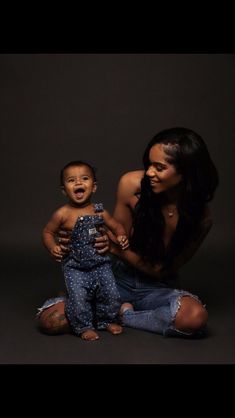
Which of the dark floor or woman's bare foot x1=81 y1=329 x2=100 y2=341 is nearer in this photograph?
the dark floor

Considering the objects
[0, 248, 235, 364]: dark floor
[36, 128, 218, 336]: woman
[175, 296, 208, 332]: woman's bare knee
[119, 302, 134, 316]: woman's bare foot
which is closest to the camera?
[0, 248, 235, 364]: dark floor

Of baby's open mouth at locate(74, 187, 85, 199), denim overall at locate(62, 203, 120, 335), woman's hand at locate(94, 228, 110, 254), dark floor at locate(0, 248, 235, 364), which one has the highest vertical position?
baby's open mouth at locate(74, 187, 85, 199)

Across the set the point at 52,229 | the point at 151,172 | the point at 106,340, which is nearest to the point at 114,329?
the point at 106,340

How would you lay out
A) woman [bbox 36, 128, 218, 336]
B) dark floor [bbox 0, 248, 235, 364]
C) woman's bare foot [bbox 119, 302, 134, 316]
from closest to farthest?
dark floor [bbox 0, 248, 235, 364], woman [bbox 36, 128, 218, 336], woman's bare foot [bbox 119, 302, 134, 316]

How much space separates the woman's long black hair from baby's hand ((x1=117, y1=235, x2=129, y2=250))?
0.70ft

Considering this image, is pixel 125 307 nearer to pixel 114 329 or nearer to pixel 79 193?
pixel 114 329

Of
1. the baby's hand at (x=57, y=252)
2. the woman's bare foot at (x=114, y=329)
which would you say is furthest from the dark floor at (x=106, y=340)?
the baby's hand at (x=57, y=252)

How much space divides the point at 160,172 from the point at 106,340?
3.25 feet

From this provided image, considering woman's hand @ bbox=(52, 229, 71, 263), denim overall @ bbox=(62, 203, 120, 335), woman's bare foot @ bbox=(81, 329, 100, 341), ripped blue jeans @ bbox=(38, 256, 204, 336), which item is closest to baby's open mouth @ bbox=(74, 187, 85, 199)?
denim overall @ bbox=(62, 203, 120, 335)

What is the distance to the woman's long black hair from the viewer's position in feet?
16.6

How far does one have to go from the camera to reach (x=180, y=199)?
17.2ft

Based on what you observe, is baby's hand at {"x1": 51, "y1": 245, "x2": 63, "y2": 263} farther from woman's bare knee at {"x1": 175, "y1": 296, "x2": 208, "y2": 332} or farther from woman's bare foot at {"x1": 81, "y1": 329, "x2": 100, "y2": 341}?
woman's bare knee at {"x1": 175, "y1": 296, "x2": 208, "y2": 332}

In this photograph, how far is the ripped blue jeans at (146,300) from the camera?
16.4 ft

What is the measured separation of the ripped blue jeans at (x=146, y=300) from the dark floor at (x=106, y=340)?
0.06 metres
